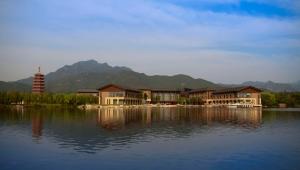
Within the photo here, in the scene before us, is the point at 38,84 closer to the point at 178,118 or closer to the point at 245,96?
the point at 245,96

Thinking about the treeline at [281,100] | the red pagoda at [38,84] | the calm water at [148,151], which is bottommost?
the calm water at [148,151]

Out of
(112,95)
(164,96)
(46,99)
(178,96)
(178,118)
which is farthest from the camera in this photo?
(178,96)

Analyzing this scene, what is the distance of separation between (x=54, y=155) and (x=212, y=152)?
1025cm

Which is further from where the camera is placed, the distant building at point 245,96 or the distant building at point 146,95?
the distant building at point 146,95

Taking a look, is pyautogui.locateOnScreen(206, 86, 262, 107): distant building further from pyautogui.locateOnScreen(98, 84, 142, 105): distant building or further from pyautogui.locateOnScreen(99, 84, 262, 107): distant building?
pyautogui.locateOnScreen(98, 84, 142, 105): distant building

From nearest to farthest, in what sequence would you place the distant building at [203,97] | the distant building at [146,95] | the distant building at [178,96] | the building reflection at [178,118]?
the building reflection at [178,118] → the distant building at [178,96] → the distant building at [203,97] → the distant building at [146,95]

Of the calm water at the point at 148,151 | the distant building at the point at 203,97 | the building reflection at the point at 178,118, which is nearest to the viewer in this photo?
the calm water at the point at 148,151

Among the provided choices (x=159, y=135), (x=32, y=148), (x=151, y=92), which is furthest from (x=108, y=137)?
(x=151, y=92)

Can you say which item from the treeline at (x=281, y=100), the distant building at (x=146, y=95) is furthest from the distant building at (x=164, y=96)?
the treeline at (x=281, y=100)

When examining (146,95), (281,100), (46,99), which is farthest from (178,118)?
(146,95)

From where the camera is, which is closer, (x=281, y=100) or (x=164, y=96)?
(x=281, y=100)

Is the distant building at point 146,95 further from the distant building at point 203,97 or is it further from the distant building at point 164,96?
the distant building at point 203,97

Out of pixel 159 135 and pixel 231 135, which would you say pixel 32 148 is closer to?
pixel 159 135

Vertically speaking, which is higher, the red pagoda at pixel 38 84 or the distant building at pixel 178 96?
the red pagoda at pixel 38 84
